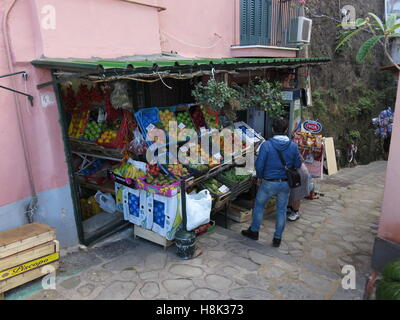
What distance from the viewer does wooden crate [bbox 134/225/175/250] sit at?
222 inches

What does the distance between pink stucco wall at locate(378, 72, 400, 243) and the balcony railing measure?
5.67m

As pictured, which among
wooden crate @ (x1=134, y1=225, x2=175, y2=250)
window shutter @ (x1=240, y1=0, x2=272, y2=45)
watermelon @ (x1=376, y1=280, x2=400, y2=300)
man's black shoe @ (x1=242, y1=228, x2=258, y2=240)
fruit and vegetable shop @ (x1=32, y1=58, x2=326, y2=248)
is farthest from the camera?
window shutter @ (x1=240, y1=0, x2=272, y2=45)

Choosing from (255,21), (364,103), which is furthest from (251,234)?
(364,103)

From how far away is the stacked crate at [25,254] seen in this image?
13.6ft

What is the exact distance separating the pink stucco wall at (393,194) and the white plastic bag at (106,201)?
5.21 meters

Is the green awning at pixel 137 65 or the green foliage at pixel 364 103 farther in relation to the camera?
the green foliage at pixel 364 103

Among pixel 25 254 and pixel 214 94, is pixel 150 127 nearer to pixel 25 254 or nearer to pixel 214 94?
pixel 214 94

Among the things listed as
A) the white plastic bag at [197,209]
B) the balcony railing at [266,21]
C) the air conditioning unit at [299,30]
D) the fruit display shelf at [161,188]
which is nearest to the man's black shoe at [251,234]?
the white plastic bag at [197,209]

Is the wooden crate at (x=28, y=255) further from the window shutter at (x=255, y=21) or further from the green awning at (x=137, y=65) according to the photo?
the window shutter at (x=255, y=21)

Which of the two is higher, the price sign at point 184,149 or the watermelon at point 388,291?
the price sign at point 184,149

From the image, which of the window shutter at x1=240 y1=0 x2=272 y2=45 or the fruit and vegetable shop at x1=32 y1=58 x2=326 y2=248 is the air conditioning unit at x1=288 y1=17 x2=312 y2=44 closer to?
the window shutter at x1=240 y1=0 x2=272 y2=45

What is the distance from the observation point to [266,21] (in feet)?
32.3

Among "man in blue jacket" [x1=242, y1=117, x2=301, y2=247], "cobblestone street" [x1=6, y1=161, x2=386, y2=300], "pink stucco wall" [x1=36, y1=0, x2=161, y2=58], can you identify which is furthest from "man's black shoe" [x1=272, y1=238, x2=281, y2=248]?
"pink stucco wall" [x1=36, y1=0, x2=161, y2=58]

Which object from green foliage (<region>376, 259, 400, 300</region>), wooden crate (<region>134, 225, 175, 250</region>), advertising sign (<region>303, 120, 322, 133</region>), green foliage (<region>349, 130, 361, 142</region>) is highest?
advertising sign (<region>303, 120, 322, 133</region>)
